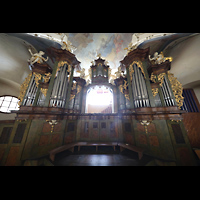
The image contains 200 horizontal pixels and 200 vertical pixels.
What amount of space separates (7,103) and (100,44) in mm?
10606

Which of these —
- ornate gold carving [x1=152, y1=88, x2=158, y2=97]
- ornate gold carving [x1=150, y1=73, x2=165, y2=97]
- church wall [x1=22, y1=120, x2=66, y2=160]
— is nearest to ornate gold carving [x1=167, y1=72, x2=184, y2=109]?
ornate gold carving [x1=150, y1=73, x2=165, y2=97]

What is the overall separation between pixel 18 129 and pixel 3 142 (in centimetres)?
132

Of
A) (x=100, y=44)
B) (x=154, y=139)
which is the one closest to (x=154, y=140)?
(x=154, y=139)

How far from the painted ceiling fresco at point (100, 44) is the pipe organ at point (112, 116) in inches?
120

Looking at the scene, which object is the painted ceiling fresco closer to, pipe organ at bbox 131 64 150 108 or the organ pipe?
the organ pipe

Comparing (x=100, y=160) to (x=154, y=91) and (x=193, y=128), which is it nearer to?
(x=154, y=91)

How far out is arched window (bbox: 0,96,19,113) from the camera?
680 centimetres

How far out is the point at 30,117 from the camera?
12.7 feet

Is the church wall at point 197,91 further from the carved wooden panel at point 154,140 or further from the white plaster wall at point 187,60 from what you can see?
the carved wooden panel at point 154,140

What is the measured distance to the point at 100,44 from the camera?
7625 millimetres

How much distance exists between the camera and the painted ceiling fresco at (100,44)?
23.3ft
